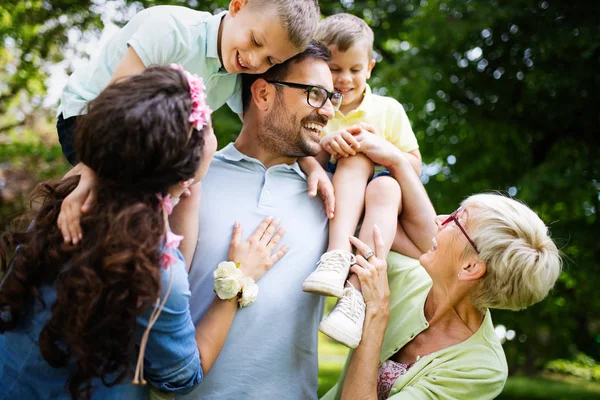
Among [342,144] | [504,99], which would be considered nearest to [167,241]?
[342,144]

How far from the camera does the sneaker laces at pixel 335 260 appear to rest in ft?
8.16

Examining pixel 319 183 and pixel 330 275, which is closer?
pixel 330 275

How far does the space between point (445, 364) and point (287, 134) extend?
1.20 m

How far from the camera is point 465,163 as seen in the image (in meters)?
6.76

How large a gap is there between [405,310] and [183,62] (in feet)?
4.68

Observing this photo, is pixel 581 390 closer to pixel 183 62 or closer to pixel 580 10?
pixel 580 10

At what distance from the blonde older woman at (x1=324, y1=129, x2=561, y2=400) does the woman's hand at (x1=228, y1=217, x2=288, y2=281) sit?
0.33 m

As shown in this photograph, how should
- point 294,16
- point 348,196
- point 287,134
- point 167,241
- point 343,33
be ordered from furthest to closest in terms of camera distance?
point 343,33 < point 287,134 < point 348,196 < point 294,16 < point 167,241

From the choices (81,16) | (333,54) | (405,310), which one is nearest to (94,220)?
(405,310)

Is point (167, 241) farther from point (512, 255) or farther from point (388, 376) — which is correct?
point (512, 255)

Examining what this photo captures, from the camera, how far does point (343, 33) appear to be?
3258 mm

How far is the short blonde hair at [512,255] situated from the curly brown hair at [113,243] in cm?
116

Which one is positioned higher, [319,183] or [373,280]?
[319,183]

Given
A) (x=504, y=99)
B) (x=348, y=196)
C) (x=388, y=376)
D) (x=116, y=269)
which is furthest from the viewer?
(x=504, y=99)
